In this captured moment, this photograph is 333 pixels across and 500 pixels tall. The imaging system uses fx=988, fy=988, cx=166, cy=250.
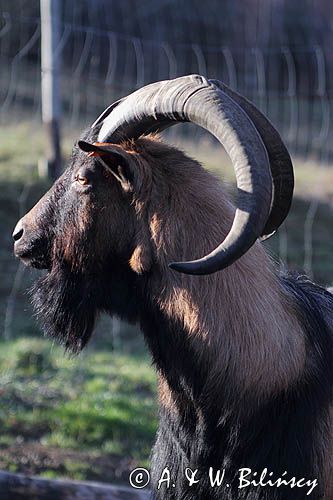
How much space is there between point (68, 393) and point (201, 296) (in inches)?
149

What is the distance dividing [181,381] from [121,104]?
3.95ft

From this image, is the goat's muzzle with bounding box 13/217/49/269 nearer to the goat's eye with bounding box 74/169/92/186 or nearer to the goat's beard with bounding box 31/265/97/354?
the goat's beard with bounding box 31/265/97/354

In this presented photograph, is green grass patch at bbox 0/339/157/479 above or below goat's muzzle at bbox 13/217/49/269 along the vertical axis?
below

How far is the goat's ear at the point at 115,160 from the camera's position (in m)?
3.92

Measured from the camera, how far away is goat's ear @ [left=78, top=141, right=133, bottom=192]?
392 centimetres

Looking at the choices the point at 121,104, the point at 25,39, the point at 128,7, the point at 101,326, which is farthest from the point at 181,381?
the point at 128,7

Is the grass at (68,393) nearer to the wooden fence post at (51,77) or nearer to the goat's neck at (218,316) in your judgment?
the goat's neck at (218,316)

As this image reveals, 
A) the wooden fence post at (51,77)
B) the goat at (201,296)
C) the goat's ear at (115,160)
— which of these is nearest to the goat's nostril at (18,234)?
the goat at (201,296)

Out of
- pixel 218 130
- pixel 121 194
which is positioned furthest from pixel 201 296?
pixel 218 130

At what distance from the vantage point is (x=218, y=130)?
385 centimetres

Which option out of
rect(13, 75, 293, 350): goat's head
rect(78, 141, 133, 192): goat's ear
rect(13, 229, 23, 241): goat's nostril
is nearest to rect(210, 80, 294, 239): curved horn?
rect(13, 75, 293, 350): goat's head

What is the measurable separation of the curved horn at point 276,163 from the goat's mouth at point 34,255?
3.25ft

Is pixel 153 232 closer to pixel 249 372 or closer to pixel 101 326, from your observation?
pixel 249 372

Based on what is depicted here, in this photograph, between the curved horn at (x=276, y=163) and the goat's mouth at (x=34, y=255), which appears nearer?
the curved horn at (x=276, y=163)
